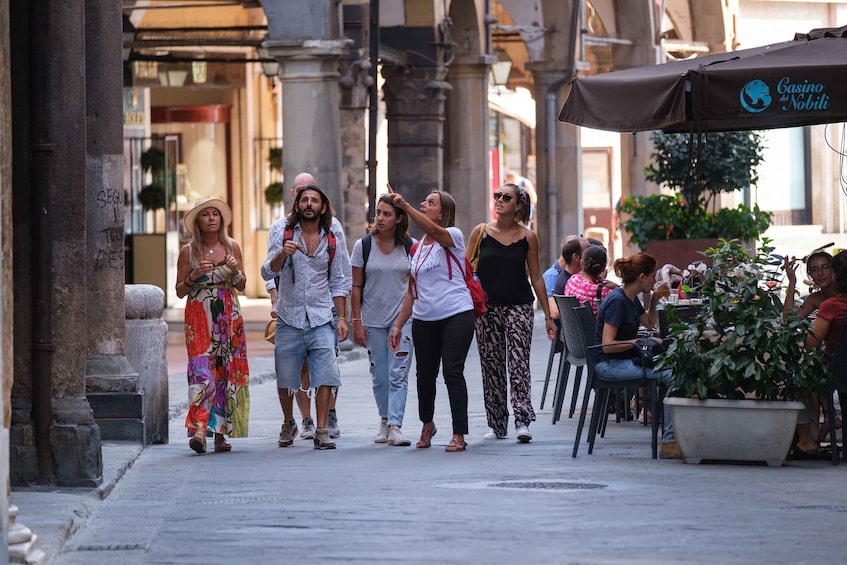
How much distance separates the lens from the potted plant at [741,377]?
30.7 feet

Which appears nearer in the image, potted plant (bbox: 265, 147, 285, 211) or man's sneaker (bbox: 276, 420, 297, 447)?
man's sneaker (bbox: 276, 420, 297, 447)

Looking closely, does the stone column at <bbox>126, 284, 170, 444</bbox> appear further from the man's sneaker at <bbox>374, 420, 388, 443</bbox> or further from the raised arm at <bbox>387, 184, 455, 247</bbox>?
the raised arm at <bbox>387, 184, 455, 247</bbox>

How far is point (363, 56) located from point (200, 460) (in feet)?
34.5

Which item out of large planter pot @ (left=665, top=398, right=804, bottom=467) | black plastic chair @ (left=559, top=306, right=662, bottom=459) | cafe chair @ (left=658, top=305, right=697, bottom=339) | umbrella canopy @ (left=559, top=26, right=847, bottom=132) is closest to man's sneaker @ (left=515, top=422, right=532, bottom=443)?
black plastic chair @ (left=559, top=306, right=662, bottom=459)

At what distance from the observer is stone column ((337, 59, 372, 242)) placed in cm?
2020

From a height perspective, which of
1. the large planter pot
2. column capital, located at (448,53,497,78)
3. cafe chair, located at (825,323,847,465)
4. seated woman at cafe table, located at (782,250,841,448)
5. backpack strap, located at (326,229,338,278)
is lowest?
the large planter pot

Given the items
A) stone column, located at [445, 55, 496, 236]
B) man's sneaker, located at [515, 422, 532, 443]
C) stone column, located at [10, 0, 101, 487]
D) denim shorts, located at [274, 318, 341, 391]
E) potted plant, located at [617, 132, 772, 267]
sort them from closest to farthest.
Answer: stone column, located at [10, 0, 101, 487] < denim shorts, located at [274, 318, 341, 391] < man's sneaker, located at [515, 422, 532, 443] < potted plant, located at [617, 132, 772, 267] < stone column, located at [445, 55, 496, 236]

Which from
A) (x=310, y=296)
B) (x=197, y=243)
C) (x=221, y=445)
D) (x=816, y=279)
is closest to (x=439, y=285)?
(x=310, y=296)

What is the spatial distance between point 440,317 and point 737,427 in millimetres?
1938

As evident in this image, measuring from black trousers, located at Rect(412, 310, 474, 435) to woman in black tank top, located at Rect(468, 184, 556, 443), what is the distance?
1.30 ft

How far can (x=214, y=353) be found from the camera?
35.0 ft

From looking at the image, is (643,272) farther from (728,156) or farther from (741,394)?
(728,156)

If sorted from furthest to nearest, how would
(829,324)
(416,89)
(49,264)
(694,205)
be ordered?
(416,89) < (694,205) < (829,324) < (49,264)

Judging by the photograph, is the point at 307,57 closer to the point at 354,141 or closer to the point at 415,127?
the point at 354,141
